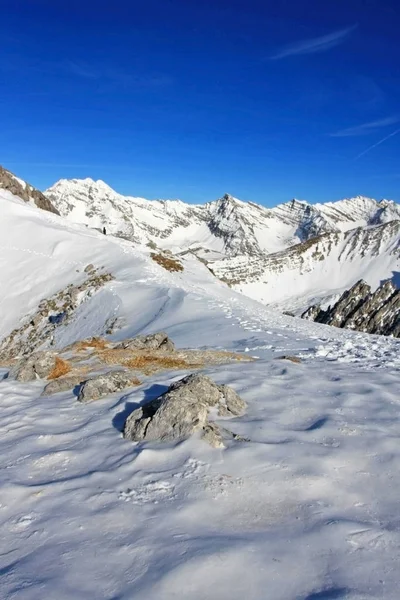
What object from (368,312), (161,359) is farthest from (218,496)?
(368,312)

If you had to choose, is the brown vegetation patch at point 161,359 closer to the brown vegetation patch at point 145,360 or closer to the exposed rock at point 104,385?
the brown vegetation patch at point 145,360

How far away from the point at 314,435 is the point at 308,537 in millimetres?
3009

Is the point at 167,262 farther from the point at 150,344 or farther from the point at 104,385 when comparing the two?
the point at 104,385

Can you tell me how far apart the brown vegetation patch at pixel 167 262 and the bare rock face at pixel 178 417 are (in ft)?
98.9

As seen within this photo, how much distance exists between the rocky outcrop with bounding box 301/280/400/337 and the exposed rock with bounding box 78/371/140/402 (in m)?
102

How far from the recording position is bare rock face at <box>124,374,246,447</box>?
26.9 feet

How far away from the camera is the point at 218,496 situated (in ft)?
20.9

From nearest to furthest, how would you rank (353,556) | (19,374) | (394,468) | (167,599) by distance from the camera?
(167,599)
(353,556)
(394,468)
(19,374)

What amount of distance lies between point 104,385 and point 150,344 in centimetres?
625

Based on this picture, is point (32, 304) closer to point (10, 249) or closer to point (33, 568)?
point (10, 249)

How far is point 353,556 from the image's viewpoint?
4988 millimetres

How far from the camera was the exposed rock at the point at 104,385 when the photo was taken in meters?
11.0

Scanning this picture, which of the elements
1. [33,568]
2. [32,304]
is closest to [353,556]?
[33,568]

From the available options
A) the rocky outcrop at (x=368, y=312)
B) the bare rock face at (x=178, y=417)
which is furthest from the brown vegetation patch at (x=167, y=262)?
the rocky outcrop at (x=368, y=312)
